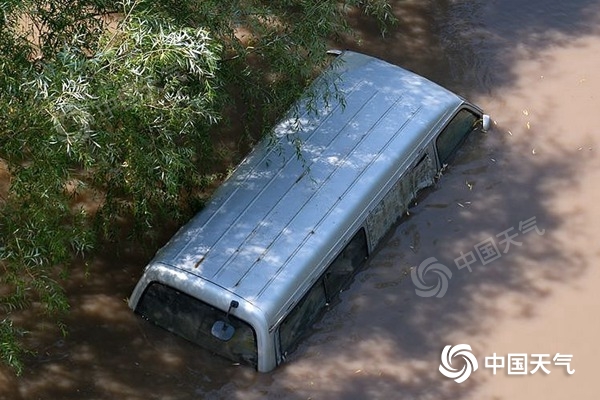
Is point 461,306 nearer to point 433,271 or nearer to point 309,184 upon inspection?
point 433,271

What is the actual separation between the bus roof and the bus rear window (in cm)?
22

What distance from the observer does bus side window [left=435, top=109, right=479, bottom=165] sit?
9.98 meters

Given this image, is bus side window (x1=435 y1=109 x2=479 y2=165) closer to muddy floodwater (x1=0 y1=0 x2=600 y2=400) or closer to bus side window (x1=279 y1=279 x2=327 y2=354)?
muddy floodwater (x1=0 y1=0 x2=600 y2=400)

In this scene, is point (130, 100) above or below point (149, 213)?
above

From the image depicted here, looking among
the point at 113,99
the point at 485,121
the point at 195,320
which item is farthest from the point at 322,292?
the point at 485,121

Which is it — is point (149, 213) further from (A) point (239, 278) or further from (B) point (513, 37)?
(B) point (513, 37)

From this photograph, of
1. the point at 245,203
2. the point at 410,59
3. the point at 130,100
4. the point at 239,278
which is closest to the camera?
the point at 130,100

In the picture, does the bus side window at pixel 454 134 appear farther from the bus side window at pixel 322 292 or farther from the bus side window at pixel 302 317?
the bus side window at pixel 302 317

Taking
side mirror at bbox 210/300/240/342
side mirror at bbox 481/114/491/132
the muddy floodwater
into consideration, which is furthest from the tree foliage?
side mirror at bbox 481/114/491/132

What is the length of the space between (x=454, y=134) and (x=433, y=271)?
1.46 meters

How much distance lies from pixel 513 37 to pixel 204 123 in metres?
4.69

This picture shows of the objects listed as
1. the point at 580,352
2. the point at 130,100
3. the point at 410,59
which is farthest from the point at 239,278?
the point at 410,59

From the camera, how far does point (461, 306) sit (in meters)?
9.20

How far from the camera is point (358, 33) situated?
477 inches
